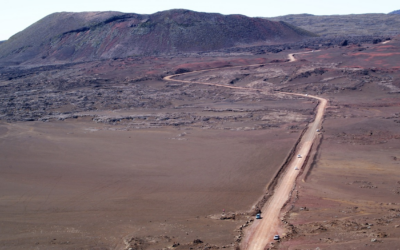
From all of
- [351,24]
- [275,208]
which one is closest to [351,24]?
[351,24]

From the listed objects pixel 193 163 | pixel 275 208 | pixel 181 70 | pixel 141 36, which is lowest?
pixel 275 208

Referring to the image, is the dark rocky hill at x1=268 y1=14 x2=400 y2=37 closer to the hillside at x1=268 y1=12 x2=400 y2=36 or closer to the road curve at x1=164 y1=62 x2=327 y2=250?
the hillside at x1=268 y1=12 x2=400 y2=36

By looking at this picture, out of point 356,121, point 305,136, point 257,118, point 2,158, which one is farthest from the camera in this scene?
point 257,118

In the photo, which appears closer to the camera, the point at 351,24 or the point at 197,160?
the point at 197,160

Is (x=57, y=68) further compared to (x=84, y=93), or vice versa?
(x=57, y=68)

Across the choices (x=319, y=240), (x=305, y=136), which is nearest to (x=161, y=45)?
(x=305, y=136)

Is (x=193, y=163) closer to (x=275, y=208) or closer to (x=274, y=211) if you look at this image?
(x=275, y=208)

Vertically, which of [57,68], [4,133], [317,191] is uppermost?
[57,68]

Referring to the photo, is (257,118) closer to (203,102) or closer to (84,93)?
(203,102)
